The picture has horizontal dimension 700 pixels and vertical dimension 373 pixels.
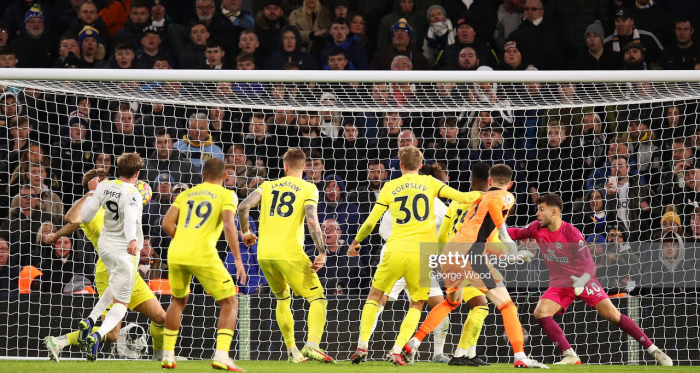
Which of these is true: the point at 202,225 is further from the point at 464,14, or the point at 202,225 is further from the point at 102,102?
the point at 464,14

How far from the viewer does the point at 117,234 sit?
7.52 meters

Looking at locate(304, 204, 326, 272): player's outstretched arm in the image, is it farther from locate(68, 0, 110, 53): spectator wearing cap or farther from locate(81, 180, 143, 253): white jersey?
locate(68, 0, 110, 53): spectator wearing cap

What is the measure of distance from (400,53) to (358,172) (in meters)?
2.06

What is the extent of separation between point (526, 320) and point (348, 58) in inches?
177

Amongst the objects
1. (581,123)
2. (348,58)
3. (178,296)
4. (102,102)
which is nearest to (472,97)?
(581,123)

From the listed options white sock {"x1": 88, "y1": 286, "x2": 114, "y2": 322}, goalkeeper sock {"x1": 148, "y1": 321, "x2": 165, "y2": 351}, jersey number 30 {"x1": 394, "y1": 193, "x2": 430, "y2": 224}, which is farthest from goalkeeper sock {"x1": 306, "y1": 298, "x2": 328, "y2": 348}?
→ white sock {"x1": 88, "y1": 286, "x2": 114, "y2": 322}

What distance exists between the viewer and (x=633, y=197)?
373 inches

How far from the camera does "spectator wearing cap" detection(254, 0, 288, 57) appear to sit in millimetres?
11992

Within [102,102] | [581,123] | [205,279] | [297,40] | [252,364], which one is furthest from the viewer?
[297,40]

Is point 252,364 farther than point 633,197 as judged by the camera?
No

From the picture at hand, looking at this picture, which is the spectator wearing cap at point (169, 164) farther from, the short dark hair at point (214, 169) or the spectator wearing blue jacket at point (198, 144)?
the short dark hair at point (214, 169)

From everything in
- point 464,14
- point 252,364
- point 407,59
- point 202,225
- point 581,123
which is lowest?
point 252,364

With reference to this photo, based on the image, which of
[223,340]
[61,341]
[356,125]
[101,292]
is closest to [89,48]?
[356,125]

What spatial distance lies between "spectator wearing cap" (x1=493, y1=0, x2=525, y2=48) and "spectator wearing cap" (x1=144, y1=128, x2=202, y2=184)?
15.7 ft
